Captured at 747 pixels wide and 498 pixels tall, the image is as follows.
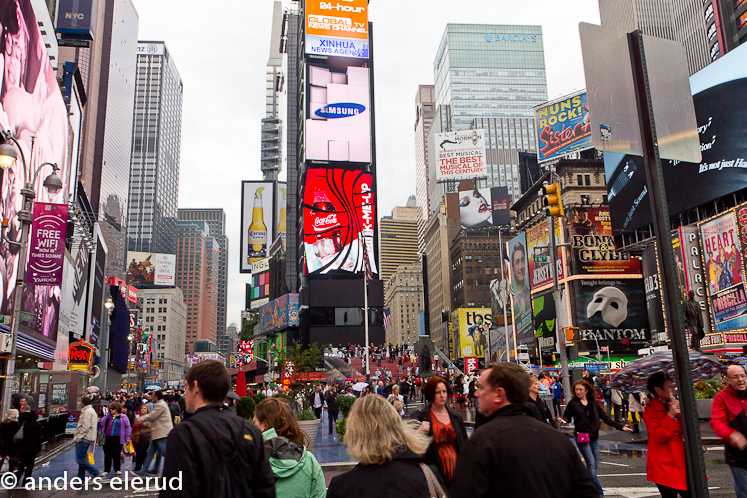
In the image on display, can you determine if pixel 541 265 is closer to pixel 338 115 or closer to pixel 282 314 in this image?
pixel 338 115

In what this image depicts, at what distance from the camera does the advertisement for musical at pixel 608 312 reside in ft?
222

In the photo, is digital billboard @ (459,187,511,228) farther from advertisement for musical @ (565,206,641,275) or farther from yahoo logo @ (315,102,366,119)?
yahoo logo @ (315,102,366,119)

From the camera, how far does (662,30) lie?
105125 millimetres

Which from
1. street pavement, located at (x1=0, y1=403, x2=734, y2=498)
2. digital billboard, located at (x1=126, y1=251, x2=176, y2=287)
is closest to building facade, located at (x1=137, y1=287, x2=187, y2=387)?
digital billboard, located at (x1=126, y1=251, x2=176, y2=287)

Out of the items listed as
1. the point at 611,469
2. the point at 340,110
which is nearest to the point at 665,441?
the point at 611,469

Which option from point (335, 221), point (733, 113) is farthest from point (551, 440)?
point (335, 221)

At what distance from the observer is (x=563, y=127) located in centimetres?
7562

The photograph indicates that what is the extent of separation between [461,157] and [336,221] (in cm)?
5028

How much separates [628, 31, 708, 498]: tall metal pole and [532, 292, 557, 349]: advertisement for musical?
6961cm

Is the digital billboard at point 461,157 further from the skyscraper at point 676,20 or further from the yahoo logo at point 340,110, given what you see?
the yahoo logo at point 340,110

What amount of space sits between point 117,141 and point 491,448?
5802 inches

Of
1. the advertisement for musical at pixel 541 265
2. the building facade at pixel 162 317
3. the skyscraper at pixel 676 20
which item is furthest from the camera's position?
the building facade at pixel 162 317

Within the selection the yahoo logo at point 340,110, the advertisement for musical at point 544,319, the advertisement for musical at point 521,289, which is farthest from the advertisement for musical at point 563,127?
the yahoo logo at point 340,110

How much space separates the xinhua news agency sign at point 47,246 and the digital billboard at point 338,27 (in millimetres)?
62357
